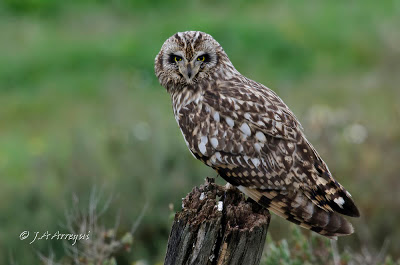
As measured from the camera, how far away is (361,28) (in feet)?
49.9

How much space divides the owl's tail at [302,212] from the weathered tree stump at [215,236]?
1.42ft

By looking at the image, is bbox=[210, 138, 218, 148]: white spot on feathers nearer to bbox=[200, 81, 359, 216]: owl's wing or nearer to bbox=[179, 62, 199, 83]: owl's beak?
bbox=[200, 81, 359, 216]: owl's wing

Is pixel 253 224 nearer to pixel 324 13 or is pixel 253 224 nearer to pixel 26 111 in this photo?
pixel 26 111

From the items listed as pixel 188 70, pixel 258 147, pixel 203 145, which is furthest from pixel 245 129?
pixel 188 70

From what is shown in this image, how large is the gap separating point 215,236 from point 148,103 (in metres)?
7.66

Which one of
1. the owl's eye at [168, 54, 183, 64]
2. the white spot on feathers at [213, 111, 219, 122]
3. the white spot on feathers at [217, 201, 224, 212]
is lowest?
the white spot on feathers at [217, 201, 224, 212]

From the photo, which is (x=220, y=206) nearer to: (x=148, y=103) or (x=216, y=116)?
(x=216, y=116)

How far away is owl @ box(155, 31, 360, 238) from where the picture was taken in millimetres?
4609

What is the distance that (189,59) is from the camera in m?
5.00

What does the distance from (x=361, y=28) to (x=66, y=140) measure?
7.16 m

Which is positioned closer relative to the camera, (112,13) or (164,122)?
(164,122)

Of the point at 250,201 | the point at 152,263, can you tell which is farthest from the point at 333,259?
the point at 152,263

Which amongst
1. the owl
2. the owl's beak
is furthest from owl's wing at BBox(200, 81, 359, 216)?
the owl's beak

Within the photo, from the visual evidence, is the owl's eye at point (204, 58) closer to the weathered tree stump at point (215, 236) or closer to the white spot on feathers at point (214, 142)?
the white spot on feathers at point (214, 142)
